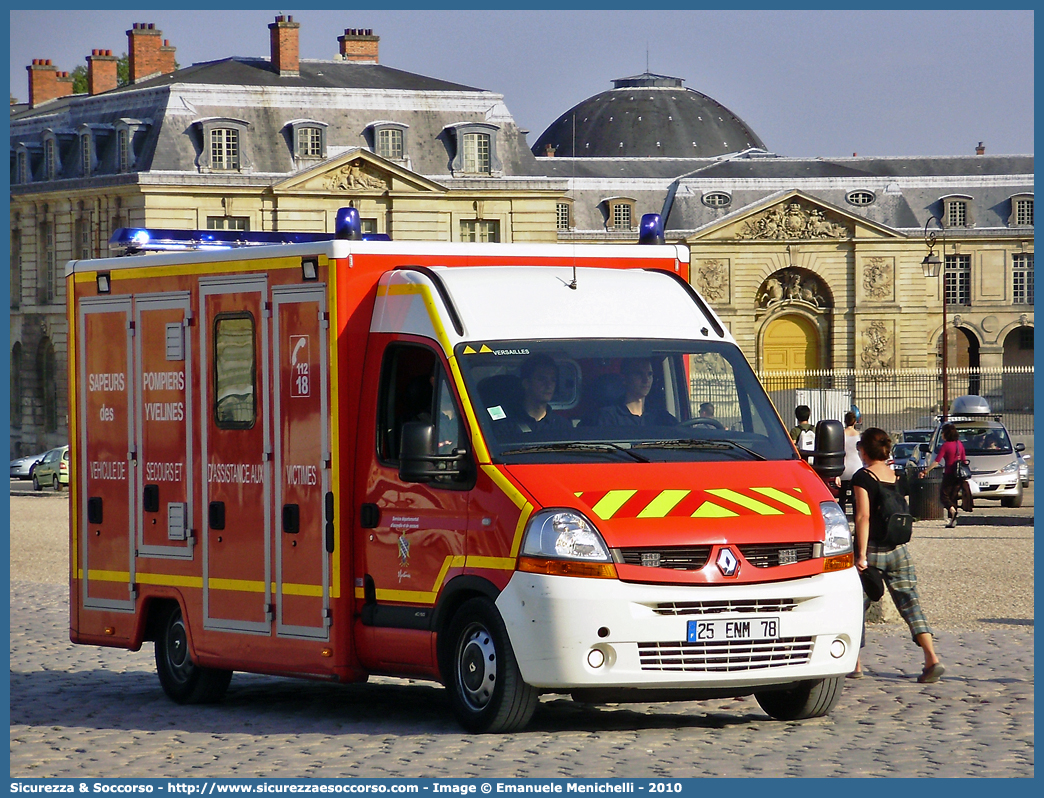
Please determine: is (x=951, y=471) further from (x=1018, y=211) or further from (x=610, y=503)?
(x=1018, y=211)

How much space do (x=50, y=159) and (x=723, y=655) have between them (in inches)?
2491

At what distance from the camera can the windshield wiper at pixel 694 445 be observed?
362 inches

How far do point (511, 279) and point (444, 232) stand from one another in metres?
58.7

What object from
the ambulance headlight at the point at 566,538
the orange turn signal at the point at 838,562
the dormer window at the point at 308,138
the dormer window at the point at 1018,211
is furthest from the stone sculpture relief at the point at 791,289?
the ambulance headlight at the point at 566,538

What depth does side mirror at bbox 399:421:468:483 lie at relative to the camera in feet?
29.1

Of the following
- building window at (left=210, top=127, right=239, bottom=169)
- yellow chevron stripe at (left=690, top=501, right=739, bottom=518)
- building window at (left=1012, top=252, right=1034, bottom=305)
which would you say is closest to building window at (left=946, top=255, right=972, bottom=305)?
building window at (left=1012, top=252, right=1034, bottom=305)

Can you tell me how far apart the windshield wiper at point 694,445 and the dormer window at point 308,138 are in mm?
56825

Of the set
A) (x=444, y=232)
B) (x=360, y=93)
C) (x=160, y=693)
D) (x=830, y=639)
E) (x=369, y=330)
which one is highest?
(x=360, y=93)

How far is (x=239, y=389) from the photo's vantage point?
34.2 feet

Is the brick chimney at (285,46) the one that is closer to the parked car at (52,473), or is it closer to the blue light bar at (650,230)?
the parked car at (52,473)

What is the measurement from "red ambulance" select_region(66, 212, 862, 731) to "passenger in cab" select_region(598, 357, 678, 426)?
0.01 metres

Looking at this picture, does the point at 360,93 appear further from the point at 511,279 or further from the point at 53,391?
the point at 511,279

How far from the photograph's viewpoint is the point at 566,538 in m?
8.40
